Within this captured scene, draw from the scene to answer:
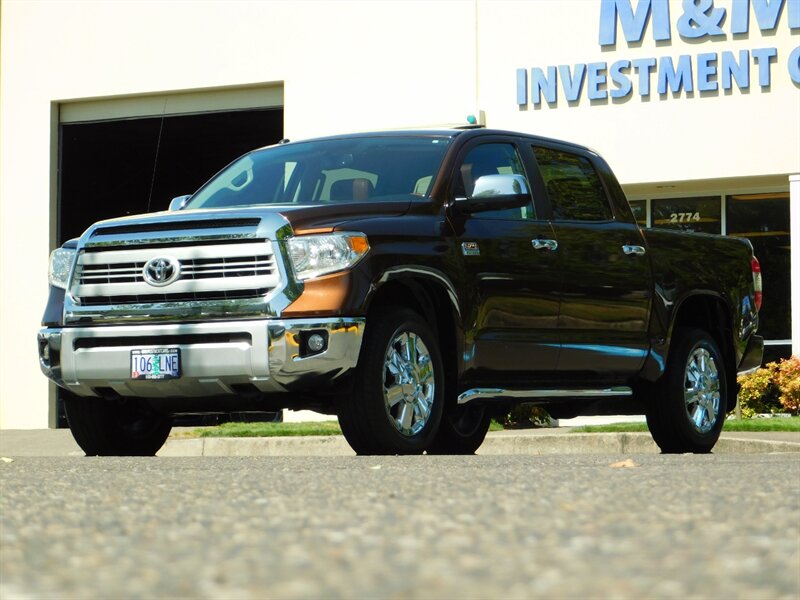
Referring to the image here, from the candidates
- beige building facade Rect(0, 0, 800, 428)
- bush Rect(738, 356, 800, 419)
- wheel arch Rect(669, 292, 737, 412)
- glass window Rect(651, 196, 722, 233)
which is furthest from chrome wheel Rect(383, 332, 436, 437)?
glass window Rect(651, 196, 722, 233)

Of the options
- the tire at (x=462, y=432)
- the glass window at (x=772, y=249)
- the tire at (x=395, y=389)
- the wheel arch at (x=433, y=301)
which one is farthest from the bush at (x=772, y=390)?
the tire at (x=395, y=389)

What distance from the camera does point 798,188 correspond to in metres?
18.7

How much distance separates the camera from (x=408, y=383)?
317 inches

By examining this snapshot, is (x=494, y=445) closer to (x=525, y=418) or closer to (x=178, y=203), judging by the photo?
(x=525, y=418)

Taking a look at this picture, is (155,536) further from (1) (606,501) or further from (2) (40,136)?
(2) (40,136)

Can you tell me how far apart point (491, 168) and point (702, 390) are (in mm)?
2193

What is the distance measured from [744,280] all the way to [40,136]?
1418 cm

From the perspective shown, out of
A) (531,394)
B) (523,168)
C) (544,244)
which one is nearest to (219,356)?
(531,394)

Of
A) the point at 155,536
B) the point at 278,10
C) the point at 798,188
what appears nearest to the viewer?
the point at 155,536

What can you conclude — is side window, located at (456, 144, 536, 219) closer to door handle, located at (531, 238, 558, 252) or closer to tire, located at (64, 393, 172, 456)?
door handle, located at (531, 238, 558, 252)

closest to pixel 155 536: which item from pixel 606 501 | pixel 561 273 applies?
pixel 606 501

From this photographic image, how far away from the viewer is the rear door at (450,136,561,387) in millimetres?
8539

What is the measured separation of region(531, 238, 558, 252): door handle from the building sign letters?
1044 cm

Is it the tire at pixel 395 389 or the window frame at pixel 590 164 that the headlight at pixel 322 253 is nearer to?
the tire at pixel 395 389
